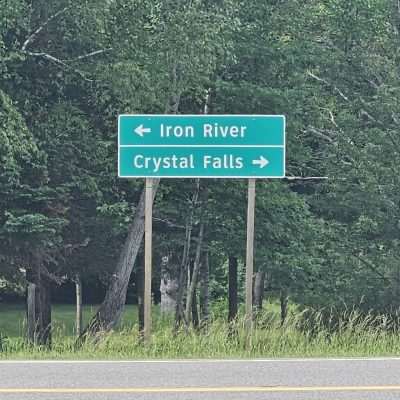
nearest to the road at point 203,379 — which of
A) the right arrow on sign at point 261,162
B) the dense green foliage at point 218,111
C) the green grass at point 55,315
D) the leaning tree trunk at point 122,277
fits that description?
the right arrow on sign at point 261,162

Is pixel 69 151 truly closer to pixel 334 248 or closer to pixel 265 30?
pixel 265 30

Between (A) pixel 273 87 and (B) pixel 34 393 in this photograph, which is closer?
(B) pixel 34 393

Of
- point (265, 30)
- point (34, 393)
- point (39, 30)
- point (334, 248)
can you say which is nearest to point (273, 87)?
point (265, 30)

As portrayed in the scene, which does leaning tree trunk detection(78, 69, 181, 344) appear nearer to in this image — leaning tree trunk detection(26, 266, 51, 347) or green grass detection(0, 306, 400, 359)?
leaning tree trunk detection(26, 266, 51, 347)

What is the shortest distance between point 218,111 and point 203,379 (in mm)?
15430

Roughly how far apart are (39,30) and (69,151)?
3.48 meters

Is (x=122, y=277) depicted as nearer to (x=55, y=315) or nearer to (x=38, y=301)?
(x=38, y=301)

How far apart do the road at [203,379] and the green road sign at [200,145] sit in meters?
2.99

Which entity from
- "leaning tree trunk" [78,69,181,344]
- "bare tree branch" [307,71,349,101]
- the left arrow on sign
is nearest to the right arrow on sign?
the left arrow on sign

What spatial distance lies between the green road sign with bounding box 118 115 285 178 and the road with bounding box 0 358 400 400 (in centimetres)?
299

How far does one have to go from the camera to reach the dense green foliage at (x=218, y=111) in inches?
770

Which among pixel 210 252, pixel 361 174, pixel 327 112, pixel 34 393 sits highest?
pixel 327 112

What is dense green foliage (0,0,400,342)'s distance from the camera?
19.6m

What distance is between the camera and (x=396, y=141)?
79.2ft
